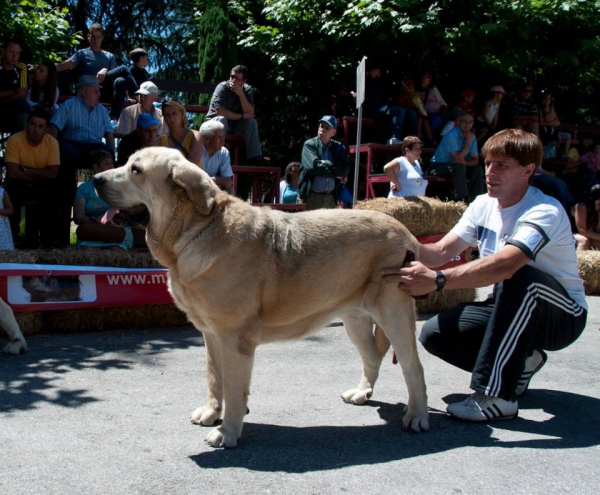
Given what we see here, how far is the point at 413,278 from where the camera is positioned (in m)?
3.98

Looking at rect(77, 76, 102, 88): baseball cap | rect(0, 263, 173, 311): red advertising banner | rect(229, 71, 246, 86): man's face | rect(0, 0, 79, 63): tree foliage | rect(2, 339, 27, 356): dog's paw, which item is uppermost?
rect(0, 0, 79, 63): tree foliage

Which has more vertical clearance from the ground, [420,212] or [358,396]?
[420,212]

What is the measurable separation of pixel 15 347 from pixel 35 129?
332 centimetres

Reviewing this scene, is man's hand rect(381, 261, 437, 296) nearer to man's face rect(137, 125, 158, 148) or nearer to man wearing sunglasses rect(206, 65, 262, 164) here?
man's face rect(137, 125, 158, 148)

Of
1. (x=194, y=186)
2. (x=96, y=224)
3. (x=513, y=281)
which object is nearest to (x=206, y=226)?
(x=194, y=186)

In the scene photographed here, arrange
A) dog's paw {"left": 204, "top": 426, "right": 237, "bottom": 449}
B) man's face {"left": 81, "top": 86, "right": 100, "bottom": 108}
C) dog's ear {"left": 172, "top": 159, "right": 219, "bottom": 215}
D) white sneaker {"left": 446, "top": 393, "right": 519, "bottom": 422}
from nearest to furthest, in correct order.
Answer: dog's paw {"left": 204, "top": 426, "right": 237, "bottom": 449}
dog's ear {"left": 172, "top": 159, "right": 219, "bottom": 215}
white sneaker {"left": 446, "top": 393, "right": 519, "bottom": 422}
man's face {"left": 81, "top": 86, "right": 100, "bottom": 108}

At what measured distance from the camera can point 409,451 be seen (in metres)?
3.68

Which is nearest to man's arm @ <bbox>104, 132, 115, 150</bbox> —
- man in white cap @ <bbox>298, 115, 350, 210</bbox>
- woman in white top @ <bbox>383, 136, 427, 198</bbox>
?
man in white cap @ <bbox>298, 115, 350, 210</bbox>

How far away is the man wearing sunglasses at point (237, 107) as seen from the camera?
1022 cm

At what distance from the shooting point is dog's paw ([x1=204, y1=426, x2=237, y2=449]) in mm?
3615

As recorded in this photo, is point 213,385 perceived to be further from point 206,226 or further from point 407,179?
point 407,179

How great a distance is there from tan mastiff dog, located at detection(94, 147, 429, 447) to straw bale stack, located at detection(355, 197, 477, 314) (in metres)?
3.95

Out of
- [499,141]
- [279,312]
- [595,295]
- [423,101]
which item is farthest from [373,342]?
[423,101]

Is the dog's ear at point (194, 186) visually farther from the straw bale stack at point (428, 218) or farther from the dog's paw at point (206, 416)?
the straw bale stack at point (428, 218)
